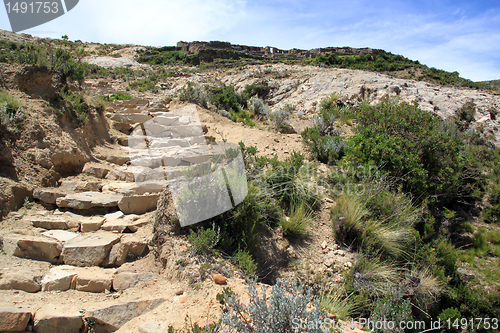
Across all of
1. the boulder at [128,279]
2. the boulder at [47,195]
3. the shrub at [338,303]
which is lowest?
the shrub at [338,303]

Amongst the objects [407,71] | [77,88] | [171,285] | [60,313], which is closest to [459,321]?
[171,285]

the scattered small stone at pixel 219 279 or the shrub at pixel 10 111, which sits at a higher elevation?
the shrub at pixel 10 111

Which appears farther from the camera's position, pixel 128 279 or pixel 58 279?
pixel 128 279

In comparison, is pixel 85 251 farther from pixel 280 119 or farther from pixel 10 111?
pixel 280 119

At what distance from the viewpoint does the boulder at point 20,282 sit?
234 cm

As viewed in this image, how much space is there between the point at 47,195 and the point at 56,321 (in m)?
2.35

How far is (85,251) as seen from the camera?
9.91ft

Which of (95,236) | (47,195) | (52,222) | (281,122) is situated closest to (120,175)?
(47,195)

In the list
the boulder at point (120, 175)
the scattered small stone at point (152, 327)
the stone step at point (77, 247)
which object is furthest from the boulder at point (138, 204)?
the scattered small stone at point (152, 327)

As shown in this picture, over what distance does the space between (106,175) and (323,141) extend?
15.6 feet

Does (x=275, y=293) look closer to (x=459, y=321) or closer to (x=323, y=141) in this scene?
(x=459, y=321)

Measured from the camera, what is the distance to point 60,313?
2150 mm

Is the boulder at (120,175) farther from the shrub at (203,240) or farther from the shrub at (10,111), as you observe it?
the shrub at (203,240)

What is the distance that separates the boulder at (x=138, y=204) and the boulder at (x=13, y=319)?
2064 millimetres
